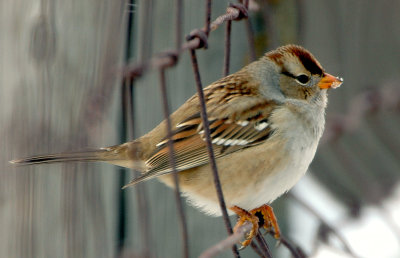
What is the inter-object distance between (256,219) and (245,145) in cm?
28

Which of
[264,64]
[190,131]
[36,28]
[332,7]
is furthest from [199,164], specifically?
[332,7]

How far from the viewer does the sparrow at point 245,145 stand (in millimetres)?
2225

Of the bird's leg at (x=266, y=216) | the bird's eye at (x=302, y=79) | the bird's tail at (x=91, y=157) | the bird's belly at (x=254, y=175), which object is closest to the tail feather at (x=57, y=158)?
the bird's tail at (x=91, y=157)

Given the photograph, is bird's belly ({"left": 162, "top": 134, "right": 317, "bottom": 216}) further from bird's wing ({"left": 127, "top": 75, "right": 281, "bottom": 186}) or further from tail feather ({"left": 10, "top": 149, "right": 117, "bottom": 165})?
tail feather ({"left": 10, "top": 149, "right": 117, "bottom": 165})

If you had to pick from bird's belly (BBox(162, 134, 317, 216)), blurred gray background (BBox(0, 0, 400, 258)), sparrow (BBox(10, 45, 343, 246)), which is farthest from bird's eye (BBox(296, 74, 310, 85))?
bird's belly (BBox(162, 134, 317, 216))

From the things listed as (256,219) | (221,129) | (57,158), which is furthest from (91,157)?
(256,219)

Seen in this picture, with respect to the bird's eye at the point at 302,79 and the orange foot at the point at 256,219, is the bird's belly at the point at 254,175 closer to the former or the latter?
the orange foot at the point at 256,219

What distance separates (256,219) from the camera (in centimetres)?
230

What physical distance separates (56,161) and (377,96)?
1502 mm

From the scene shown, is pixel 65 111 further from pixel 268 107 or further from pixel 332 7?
pixel 332 7

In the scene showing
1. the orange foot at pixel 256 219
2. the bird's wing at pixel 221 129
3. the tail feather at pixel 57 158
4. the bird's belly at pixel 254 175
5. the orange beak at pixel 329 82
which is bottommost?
the orange foot at pixel 256 219

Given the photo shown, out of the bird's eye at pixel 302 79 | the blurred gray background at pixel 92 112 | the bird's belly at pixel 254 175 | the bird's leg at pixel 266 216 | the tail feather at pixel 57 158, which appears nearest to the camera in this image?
the blurred gray background at pixel 92 112

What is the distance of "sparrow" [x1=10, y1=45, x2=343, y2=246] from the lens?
2.22 metres

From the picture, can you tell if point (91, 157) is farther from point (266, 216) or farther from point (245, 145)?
point (266, 216)
